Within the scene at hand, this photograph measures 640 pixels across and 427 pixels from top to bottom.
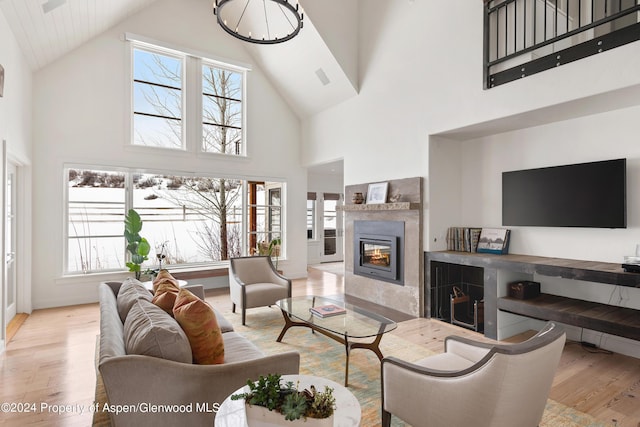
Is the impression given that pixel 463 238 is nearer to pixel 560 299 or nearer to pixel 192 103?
pixel 560 299

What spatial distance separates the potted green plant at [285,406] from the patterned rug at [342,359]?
40.3 inches

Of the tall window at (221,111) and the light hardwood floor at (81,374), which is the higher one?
the tall window at (221,111)

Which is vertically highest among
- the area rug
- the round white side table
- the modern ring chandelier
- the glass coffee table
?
A: the modern ring chandelier

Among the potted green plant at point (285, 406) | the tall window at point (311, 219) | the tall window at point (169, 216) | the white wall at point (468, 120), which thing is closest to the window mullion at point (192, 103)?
the tall window at point (169, 216)

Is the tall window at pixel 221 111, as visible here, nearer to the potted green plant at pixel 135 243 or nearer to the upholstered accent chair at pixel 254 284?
the potted green plant at pixel 135 243

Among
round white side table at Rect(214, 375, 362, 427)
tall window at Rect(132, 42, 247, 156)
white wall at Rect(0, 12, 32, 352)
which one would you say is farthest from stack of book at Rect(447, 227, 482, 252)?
white wall at Rect(0, 12, 32, 352)

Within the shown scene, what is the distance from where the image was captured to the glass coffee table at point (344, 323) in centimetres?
291

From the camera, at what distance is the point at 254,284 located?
479 cm

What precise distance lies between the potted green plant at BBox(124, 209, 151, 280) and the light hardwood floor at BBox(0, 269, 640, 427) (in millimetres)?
1048

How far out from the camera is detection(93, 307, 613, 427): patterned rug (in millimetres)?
2344

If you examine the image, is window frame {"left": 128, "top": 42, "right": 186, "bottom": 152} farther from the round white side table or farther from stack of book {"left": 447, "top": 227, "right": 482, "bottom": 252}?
the round white side table

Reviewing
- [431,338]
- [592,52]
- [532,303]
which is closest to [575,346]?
[532,303]

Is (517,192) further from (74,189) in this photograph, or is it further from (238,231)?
(74,189)

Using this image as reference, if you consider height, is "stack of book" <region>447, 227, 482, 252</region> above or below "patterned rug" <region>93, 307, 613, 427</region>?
above
